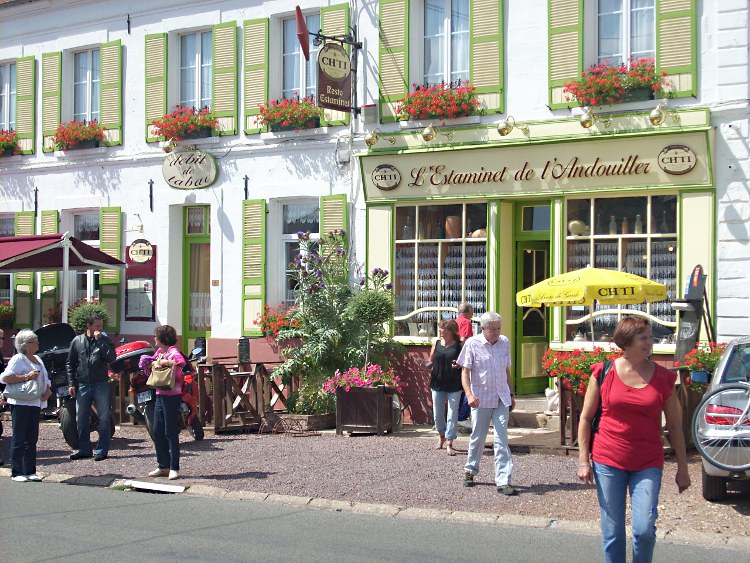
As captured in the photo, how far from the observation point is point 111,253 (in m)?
19.6

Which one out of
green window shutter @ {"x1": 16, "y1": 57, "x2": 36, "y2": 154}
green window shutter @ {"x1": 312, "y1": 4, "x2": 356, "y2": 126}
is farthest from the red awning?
green window shutter @ {"x1": 312, "y1": 4, "x2": 356, "y2": 126}

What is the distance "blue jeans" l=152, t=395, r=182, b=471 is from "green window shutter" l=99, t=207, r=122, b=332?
8.53 m

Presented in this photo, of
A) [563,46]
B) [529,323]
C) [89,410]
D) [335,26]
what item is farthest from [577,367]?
[335,26]

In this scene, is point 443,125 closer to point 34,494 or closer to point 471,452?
point 471,452

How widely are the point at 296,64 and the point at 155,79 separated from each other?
108 inches

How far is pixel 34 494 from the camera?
35.2ft

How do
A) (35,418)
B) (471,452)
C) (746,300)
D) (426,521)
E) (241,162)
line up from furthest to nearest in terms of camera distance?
1. (241,162)
2. (746,300)
3. (35,418)
4. (471,452)
5. (426,521)

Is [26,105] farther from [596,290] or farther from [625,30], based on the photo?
[596,290]

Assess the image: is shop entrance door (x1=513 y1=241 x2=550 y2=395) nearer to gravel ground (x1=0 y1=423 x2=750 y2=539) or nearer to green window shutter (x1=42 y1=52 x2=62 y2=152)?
gravel ground (x1=0 y1=423 x2=750 y2=539)

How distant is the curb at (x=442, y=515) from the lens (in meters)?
8.47

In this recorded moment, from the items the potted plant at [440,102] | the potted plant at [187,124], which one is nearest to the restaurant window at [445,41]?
the potted plant at [440,102]

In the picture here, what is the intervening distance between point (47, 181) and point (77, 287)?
2.06 m

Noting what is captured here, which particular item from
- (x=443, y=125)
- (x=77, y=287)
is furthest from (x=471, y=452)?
(x=77, y=287)

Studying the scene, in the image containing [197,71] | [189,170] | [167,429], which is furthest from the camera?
[197,71]
